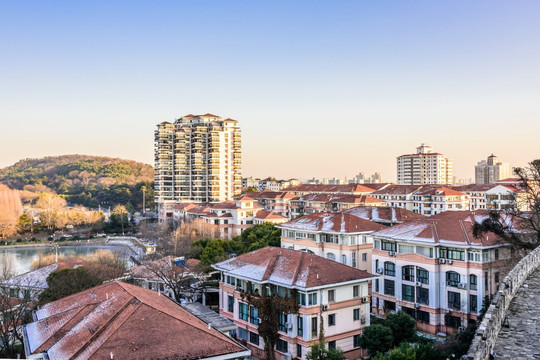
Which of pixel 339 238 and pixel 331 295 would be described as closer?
pixel 331 295

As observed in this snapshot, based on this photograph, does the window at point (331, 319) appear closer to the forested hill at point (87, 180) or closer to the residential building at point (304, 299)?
the residential building at point (304, 299)

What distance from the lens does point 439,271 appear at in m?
18.1

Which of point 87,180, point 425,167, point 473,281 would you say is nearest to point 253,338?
point 473,281

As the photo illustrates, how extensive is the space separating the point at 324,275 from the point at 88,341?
8.14 metres

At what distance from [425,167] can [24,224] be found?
2823 inches

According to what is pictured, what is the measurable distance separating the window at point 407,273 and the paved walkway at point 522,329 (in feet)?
36.9

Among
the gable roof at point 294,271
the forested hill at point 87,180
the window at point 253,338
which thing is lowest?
the window at point 253,338

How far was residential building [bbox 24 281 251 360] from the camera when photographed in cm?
984

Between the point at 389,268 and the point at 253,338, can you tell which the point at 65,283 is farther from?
the point at 389,268

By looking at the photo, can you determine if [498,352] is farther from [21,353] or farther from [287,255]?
[21,353]

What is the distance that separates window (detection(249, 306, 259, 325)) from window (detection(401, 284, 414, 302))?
7261mm

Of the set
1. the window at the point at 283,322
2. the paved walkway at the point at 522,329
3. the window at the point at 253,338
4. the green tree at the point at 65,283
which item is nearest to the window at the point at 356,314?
the window at the point at 283,322

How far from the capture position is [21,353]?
14352mm

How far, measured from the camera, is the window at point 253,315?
15.9 meters
